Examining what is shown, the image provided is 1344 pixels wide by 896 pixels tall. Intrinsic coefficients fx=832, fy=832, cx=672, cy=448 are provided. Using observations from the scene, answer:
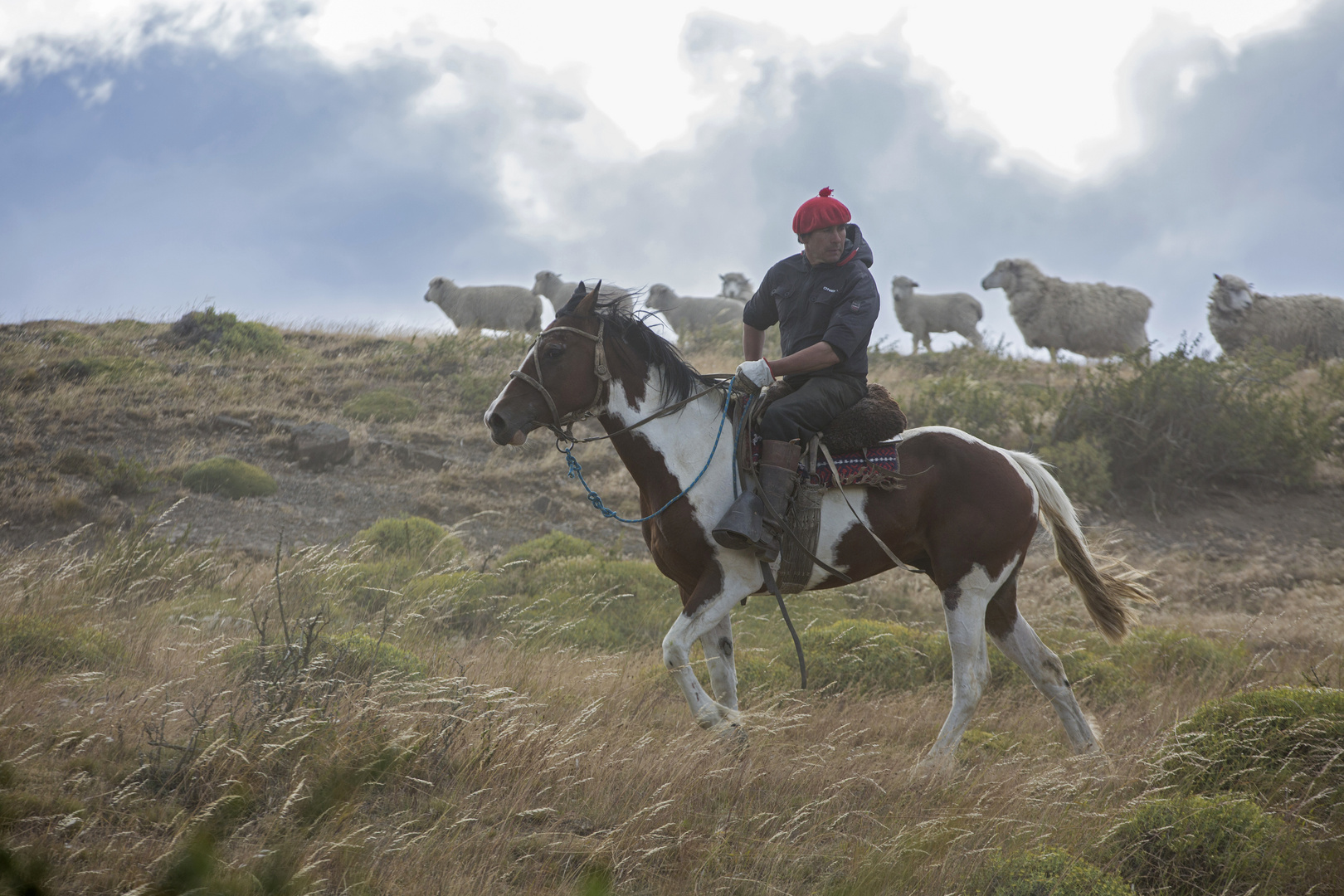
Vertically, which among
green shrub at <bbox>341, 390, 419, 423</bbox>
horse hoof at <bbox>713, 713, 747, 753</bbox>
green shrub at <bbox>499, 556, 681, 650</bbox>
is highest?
green shrub at <bbox>341, 390, 419, 423</bbox>

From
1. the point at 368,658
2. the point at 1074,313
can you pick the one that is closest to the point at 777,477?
the point at 368,658

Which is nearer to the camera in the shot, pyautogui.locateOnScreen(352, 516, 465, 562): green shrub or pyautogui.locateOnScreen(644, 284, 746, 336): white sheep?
pyautogui.locateOnScreen(352, 516, 465, 562): green shrub

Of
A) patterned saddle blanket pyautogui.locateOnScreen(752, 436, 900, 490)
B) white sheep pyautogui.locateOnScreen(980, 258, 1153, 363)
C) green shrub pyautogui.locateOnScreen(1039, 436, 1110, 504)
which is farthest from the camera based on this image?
white sheep pyautogui.locateOnScreen(980, 258, 1153, 363)

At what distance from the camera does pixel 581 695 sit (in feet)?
18.5

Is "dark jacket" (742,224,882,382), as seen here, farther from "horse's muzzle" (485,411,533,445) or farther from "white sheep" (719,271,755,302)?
"white sheep" (719,271,755,302)

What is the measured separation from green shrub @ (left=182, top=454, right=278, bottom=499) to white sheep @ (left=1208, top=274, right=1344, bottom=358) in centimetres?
1911

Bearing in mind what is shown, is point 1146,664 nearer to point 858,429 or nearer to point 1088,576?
point 1088,576

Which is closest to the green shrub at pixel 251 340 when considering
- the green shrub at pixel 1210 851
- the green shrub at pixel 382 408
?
the green shrub at pixel 382 408

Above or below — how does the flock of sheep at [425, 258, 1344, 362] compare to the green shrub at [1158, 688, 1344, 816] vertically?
above

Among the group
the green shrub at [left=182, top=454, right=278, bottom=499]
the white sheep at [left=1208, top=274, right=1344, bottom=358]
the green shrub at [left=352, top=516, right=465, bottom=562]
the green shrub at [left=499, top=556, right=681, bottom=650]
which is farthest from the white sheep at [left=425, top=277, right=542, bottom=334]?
the white sheep at [left=1208, top=274, right=1344, bottom=358]

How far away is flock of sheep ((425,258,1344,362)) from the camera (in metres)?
18.0

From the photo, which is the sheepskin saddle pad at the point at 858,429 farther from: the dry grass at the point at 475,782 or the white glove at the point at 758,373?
the dry grass at the point at 475,782

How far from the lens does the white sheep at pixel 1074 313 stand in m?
19.5

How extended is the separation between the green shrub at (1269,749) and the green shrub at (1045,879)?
147 centimetres
